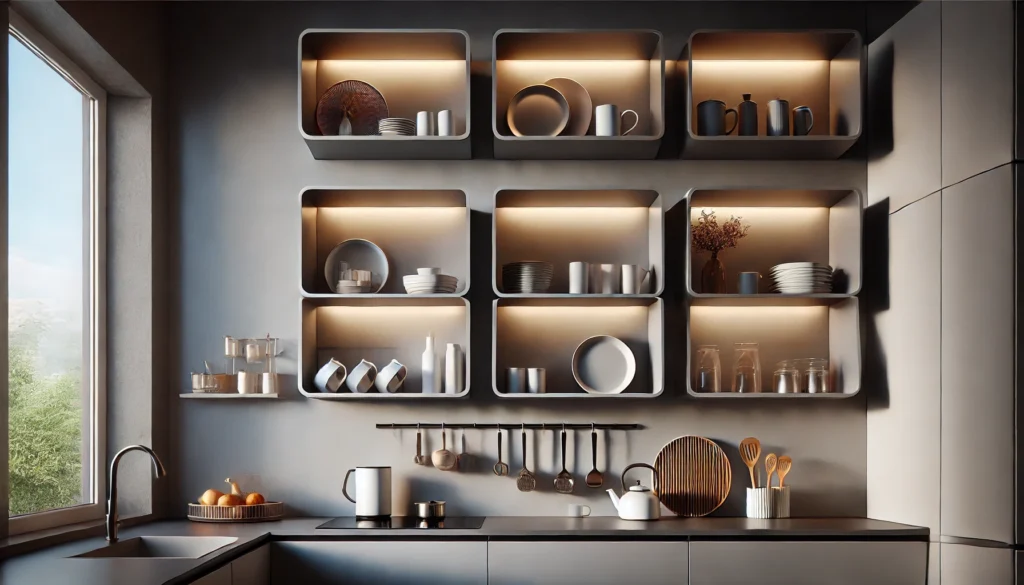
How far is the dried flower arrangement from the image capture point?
11.7 feet

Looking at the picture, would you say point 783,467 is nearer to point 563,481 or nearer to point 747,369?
point 747,369

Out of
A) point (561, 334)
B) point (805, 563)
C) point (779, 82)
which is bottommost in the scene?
point (805, 563)

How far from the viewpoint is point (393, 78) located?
376 cm

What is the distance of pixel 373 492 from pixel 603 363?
1.00 meters

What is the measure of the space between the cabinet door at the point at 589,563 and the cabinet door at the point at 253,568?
73 cm

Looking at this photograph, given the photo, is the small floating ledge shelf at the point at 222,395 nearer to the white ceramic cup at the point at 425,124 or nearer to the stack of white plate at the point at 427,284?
the stack of white plate at the point at 427,284

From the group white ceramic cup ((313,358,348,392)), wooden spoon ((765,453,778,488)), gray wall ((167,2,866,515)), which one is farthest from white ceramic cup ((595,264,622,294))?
white ceramic cup ((313,358,348,392))

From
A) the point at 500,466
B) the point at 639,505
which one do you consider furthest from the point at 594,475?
the point at 500,466

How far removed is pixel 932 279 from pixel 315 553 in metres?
2.26

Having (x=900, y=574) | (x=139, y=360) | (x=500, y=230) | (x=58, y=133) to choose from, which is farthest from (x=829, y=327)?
(x=58, y=133)

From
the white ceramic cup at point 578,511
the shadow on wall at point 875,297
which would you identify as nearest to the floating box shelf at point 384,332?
the white ceramic cup at point 578,511

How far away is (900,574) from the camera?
309 centimetres

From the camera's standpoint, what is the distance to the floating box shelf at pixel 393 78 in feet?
11.3

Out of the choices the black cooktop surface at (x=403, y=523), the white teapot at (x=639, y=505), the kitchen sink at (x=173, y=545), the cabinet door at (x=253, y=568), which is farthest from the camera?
the white teapot at (x=639, y=505)
